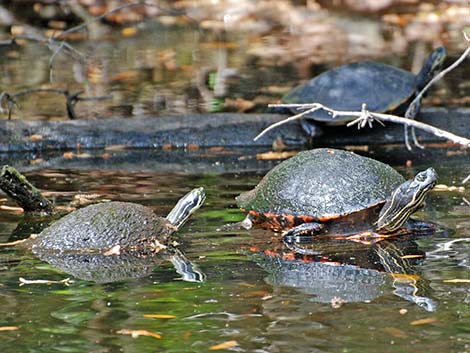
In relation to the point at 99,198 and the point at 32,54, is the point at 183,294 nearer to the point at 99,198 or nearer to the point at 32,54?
the point at 99,198

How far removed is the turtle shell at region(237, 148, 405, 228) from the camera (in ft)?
18.4

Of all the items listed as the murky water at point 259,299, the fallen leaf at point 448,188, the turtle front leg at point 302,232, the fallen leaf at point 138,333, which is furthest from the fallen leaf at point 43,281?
the fallen leaf at point 448,188

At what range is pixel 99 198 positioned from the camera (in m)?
6.87

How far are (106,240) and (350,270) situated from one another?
135 centimetres

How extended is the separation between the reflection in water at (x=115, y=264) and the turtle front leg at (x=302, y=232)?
0.68 meters

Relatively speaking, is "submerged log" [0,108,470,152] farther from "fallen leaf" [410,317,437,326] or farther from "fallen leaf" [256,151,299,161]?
"fallen leaf" [410,317,437,326]

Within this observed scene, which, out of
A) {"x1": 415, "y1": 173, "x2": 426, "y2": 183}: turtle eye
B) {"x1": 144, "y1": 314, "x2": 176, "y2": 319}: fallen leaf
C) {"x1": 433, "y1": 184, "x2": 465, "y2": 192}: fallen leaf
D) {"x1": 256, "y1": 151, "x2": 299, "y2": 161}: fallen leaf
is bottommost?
{"x1": 256, "y1": 151, "x2": 299, "y2": 161}: fallen leaf

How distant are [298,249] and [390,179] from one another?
77 cm

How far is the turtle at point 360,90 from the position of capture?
9086mm

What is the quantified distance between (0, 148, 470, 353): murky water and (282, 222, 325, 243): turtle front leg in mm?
104

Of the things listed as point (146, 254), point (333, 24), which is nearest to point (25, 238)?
point (146, 254)

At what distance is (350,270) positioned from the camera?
495 cm

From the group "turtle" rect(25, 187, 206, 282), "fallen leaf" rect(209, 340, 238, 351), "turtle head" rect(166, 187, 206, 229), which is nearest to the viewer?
"fallen leaf" rect(209, 340, 238, 351)

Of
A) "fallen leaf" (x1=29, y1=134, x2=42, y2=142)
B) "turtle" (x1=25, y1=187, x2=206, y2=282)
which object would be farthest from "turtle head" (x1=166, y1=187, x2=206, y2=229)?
"fallen leaf" (x1=29, y1=134, x2=42, y2=142)
